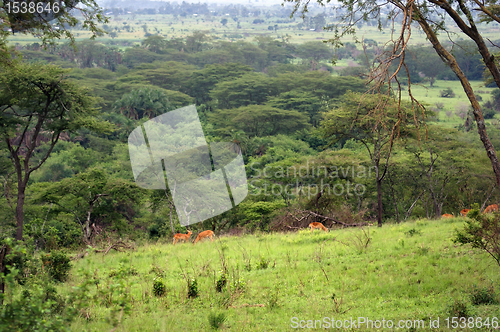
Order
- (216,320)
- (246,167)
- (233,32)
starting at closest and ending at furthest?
(216,320)
(246,167)
(233,32)

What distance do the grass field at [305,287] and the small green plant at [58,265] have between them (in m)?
0.16

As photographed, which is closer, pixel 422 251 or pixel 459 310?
pixel 459 310

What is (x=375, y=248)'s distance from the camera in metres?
6.79

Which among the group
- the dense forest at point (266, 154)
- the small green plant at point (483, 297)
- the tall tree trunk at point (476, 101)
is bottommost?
the dense forest at point (266, 154)

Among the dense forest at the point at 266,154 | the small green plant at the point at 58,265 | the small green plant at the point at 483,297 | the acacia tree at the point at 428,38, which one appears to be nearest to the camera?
the acacia tree at the point at 428,38

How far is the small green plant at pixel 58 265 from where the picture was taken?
5.75 m

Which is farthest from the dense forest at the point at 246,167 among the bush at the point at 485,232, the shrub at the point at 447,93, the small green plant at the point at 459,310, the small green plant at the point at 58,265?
the shrub at the point at 447,93

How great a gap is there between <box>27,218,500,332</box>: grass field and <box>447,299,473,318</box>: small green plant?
0.05 ft

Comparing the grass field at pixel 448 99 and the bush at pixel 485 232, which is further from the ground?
the bush at pixel 485 232

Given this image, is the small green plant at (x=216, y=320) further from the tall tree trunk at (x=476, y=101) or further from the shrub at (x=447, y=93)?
the shrub at (x=447, y=93)

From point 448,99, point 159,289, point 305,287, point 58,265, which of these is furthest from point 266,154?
point 448,99

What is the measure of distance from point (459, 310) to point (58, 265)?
17.7 feet

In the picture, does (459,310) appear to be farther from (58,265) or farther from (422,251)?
(58,265)

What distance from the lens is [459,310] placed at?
152 inches
